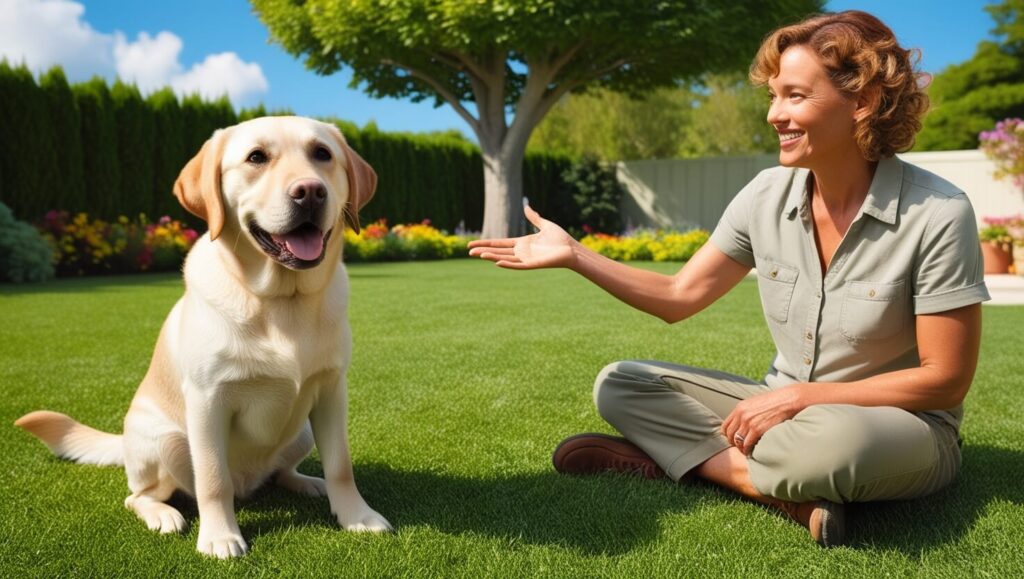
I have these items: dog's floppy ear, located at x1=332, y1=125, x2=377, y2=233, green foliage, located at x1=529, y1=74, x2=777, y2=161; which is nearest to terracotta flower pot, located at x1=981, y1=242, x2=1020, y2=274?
dog's floppy ear, located at x1=332, y1=125, x2=377, y2=233

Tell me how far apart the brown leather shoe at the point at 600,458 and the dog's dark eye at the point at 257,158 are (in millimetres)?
1478

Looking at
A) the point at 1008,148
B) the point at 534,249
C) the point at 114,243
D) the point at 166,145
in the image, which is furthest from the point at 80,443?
the point at 1008,148

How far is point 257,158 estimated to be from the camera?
7.45 ft

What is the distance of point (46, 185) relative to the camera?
42.1ft

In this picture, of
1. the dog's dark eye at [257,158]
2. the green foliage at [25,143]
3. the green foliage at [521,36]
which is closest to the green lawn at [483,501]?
the dog's dark eye at [257,158]

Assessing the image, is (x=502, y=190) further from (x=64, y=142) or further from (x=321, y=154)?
(x=321, y=154)

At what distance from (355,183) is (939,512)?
2159 millimetres

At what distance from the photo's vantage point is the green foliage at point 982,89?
28.8 metres

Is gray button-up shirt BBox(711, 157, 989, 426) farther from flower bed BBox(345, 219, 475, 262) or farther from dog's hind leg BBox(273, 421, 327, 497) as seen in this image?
flower bed BBox(345, 219, 475, 262)

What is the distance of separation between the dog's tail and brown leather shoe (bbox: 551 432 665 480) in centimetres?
167

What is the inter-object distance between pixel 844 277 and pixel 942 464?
0.66 meters

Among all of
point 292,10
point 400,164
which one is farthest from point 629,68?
point 292,10

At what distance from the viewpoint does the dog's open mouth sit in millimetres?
2186

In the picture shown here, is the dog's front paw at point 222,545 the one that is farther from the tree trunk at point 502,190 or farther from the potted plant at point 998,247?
the tree trunk at point 502,190
